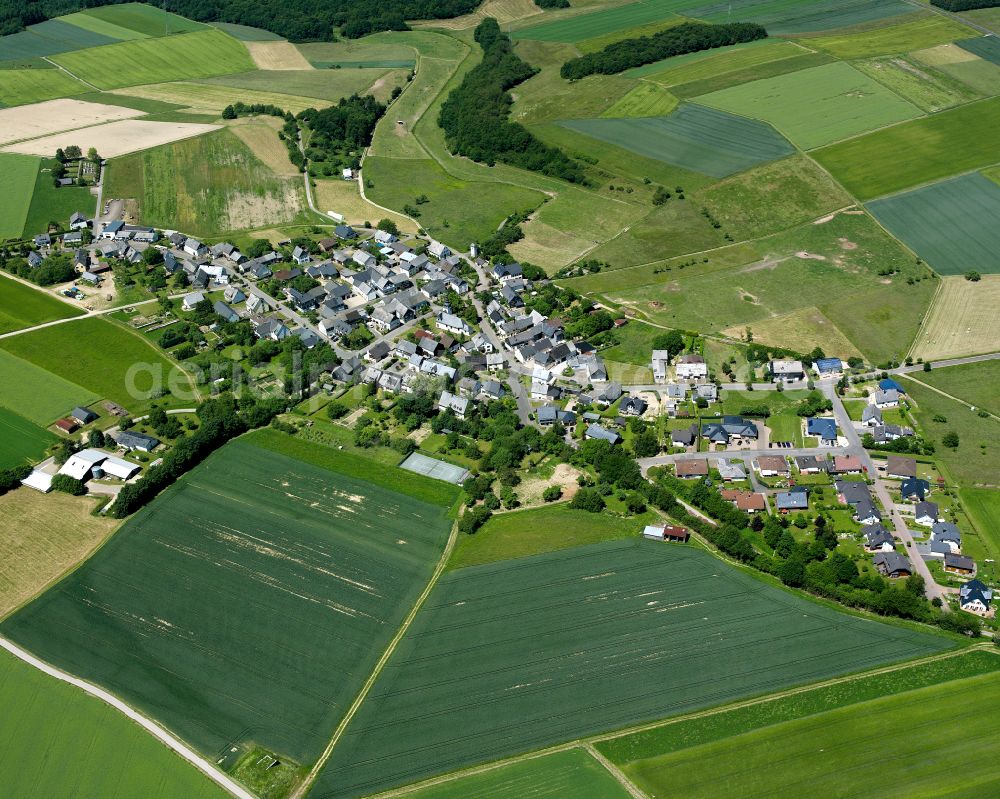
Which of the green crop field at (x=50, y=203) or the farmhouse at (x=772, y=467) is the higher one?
the green crop field at (x=50, y=203)

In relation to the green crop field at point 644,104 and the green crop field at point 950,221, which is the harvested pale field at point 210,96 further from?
the green crop field at point 950,221

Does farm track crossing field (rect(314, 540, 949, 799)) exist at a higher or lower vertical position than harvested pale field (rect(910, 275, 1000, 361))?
lower

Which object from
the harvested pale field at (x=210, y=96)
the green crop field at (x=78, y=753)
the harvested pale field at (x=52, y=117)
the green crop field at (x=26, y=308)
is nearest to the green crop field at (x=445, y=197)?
the harvested pale field at (x=210, y=96)

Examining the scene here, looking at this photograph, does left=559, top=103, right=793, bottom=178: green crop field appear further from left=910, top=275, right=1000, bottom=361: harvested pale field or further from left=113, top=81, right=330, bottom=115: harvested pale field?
left=113, top=81, right=330, bottom=115: harvested pale field

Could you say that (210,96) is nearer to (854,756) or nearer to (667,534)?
(667,534)

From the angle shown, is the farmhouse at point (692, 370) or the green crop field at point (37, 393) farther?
the farmhouse at point (692, 370)

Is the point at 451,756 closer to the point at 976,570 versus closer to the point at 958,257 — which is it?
the point at 976,570

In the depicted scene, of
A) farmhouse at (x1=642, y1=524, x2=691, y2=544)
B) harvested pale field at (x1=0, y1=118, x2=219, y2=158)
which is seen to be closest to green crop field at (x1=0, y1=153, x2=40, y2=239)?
harvested pale field at (x1=0, y1=118, x2=219, y2=158)
